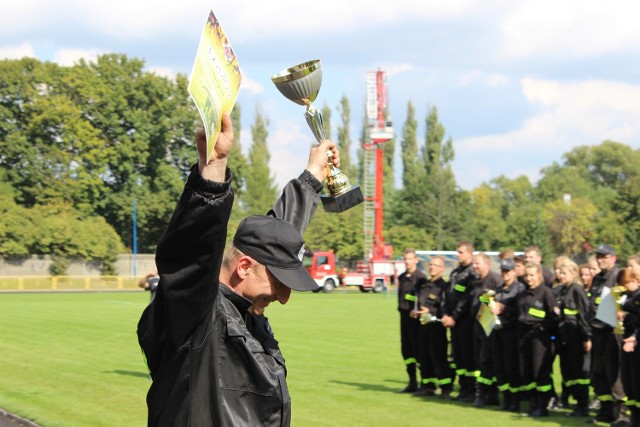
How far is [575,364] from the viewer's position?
43.6 ft

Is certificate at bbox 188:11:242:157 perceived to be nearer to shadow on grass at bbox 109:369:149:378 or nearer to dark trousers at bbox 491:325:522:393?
dark trousers at bbox 491:325:522:393

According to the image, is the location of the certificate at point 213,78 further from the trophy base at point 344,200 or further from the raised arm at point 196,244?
the trophy base at point 344,200

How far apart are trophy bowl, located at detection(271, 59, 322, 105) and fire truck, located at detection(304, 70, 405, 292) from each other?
175 ft

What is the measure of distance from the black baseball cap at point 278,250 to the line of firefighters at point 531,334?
8451mm

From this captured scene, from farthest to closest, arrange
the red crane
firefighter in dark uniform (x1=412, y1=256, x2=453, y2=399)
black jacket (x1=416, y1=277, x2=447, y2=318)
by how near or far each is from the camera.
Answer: the red crane
black jacket (x1=416, y1=277, x2=447, y2=318)
firefighter in dark uniform (x1=412, y1=256, x2=453, y2=399)

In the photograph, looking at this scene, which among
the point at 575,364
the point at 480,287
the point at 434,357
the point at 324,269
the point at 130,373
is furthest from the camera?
the point at 324,269

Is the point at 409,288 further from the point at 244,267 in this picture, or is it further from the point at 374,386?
the point at 244,267

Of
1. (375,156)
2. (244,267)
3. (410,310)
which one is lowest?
(410,310)

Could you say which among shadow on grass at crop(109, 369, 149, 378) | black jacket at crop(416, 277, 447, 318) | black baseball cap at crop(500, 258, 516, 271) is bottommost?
shadow on grass at crop(109, 369, 149, 378)

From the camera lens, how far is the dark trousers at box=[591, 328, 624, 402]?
481 inches

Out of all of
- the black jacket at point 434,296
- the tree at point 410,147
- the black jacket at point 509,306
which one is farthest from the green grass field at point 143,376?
the tree at point 410,147

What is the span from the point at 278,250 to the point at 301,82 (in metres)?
1.46

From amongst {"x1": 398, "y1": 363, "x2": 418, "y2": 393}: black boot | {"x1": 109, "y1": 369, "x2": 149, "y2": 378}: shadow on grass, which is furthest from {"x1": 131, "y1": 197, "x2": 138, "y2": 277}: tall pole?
{"x1": 398, "y1": 363, "x2": 418, "y2": 393}: black boot

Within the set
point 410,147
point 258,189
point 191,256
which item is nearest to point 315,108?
point 191,256
